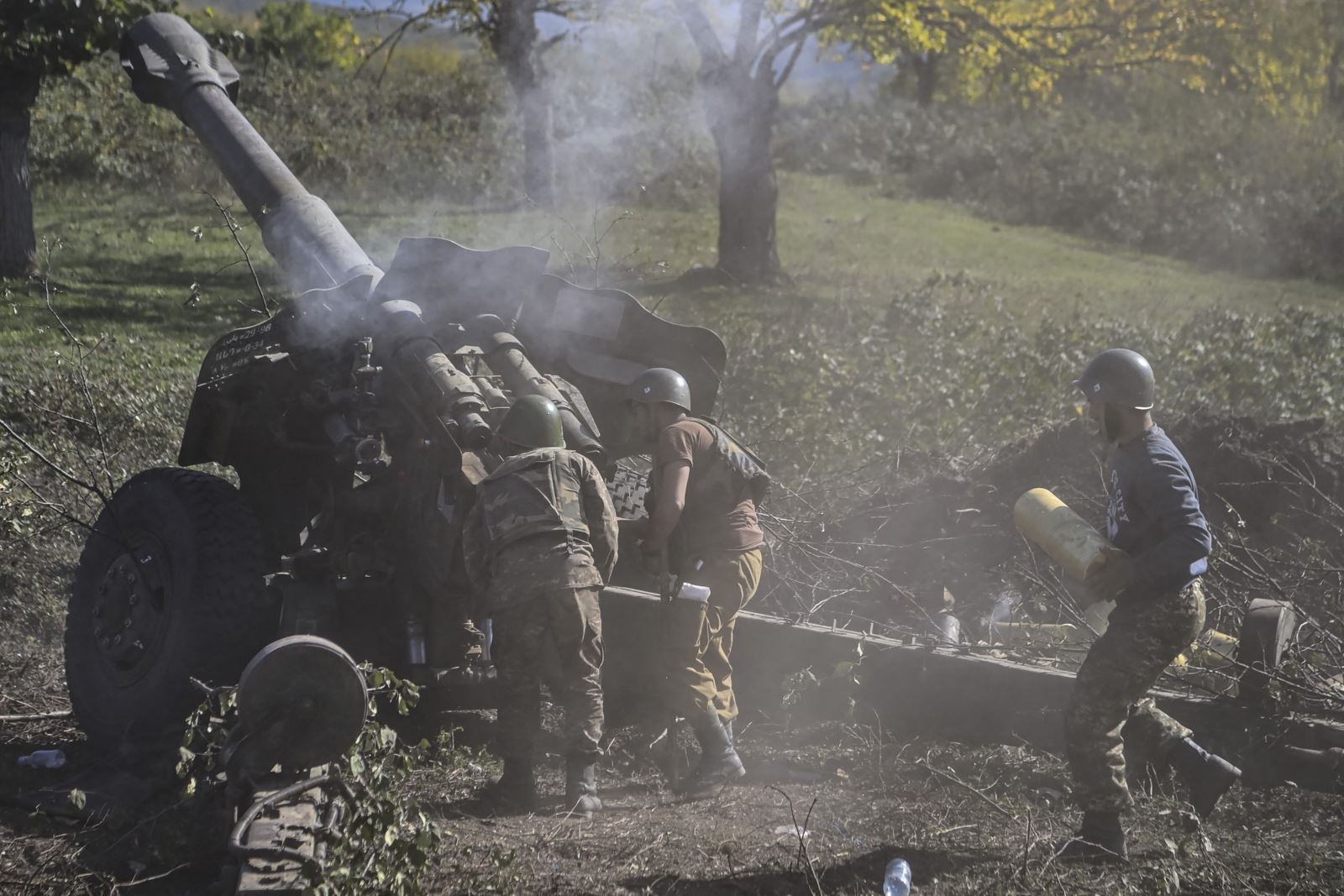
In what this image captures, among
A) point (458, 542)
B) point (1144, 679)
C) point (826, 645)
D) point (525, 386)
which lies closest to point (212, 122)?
point (525, 386)

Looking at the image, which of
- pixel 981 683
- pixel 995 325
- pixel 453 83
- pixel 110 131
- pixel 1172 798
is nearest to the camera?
pixel 1172 798

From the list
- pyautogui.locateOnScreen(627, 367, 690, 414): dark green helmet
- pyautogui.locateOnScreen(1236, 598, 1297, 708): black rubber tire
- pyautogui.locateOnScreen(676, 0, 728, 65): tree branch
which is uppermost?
pyautogui.locateOnScreen(676, 0, 728, 65): tree branch

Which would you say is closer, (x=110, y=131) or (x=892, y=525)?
(x=892, y=525)

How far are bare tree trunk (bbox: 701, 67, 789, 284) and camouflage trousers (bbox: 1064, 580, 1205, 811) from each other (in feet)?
36.1

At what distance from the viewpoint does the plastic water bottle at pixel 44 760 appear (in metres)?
5.63

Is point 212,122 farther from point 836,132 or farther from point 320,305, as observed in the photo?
point 836,132

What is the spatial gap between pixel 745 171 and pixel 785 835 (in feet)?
37.7

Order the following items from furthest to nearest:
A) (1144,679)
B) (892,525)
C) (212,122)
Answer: (892,525) < (212,122) < (1144,679)

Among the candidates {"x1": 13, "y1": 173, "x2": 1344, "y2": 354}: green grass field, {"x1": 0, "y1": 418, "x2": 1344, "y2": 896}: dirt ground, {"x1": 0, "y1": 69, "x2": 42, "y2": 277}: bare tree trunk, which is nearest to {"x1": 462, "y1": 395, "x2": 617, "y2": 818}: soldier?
{"x1": 0, "y1": 418, "x2": 1344, "y2": 896}: dirt ground

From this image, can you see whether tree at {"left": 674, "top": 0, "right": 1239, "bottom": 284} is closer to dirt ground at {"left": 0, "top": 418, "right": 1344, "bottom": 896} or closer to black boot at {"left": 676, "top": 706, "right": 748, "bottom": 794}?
dirt ground at {"left": 0, "top": 418, "right": 1344, "bottom": 896}

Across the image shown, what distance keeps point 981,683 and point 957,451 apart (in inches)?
149

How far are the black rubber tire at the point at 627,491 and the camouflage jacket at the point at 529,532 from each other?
4.21ft

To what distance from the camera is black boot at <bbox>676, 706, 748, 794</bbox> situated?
5.77 m

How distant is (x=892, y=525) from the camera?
8.41 m
